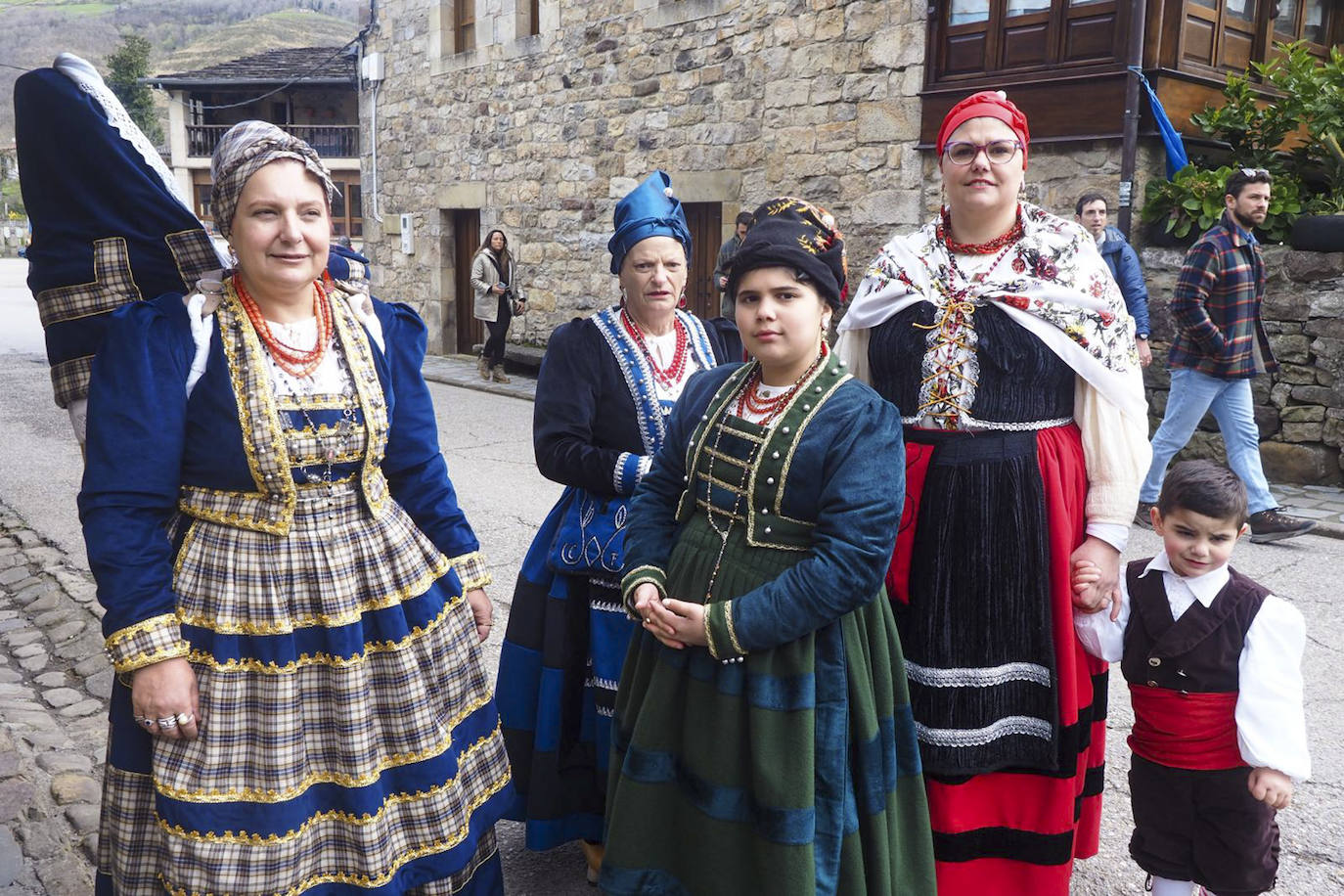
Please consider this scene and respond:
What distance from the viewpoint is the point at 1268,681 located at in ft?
6.91

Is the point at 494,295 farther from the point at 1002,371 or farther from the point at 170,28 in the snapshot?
the point at 170,28

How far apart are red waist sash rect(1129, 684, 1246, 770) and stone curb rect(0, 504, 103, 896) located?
2.43m

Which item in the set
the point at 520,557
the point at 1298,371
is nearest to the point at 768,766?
the point at 520,557

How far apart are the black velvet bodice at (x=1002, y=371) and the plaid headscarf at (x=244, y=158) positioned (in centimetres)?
126

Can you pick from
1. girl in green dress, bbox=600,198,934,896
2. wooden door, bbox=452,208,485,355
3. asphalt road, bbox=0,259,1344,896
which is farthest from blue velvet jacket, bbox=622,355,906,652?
wooden door, bbox=452,208,485,355

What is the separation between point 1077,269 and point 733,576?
1.02 metres

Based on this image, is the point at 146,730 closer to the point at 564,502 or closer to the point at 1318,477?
the point at 564,502

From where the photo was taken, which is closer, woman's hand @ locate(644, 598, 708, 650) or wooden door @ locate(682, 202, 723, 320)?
woman's hand @ locate(644, 598, 708, 650)

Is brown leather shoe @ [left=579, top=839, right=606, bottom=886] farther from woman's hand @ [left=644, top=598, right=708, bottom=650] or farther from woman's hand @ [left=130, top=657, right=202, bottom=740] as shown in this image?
woman's hand @ [left=130, top=657, right=202, bottom=740]

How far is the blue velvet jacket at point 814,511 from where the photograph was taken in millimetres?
1917

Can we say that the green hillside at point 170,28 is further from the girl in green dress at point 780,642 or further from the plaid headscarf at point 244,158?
the girl in green dress at point 780,642

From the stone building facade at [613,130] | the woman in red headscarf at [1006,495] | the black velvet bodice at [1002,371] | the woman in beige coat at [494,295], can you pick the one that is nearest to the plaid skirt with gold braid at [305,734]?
the woman in red headscarf at [1006,495]

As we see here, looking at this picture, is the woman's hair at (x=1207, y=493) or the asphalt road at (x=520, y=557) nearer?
the woman's hair at (x=1207, y=493)

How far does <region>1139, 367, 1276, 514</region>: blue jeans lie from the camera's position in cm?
608
